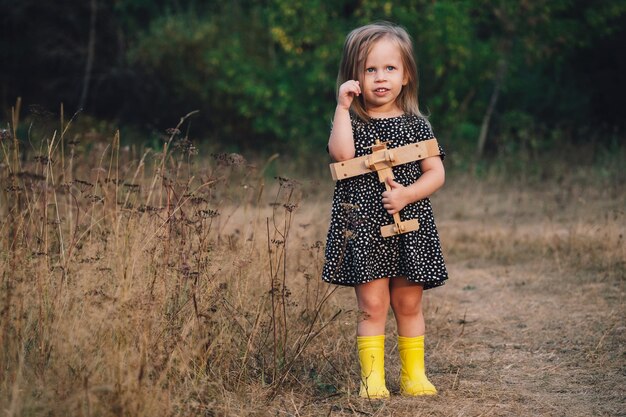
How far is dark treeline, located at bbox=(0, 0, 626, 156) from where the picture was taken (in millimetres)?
14125

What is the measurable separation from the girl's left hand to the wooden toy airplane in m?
0.02

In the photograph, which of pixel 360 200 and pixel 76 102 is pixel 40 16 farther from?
pixel 360 200

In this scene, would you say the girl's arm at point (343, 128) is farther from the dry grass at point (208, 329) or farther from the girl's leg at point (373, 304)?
the girl's leg at point (373, 304)

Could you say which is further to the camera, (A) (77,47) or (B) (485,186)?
(A) (77,47)

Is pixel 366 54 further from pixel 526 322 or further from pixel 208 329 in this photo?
pixel 526 322

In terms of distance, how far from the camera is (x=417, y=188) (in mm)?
4000

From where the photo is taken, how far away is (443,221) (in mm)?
10062

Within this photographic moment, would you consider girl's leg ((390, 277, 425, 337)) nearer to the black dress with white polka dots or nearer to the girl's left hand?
the black dress with white polka dots

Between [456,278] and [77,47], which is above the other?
[77,47]

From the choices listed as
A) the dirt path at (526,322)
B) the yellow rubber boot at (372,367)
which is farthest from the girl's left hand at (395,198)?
the dirt path at (526,322)

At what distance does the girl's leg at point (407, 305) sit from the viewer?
Result: 13.4 ft

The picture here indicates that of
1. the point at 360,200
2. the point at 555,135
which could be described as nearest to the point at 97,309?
the point at 360,200

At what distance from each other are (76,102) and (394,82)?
598 inches

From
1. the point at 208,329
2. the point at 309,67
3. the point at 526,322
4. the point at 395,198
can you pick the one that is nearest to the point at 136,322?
the point at 208,329
